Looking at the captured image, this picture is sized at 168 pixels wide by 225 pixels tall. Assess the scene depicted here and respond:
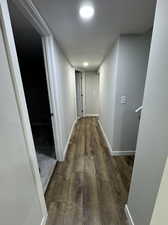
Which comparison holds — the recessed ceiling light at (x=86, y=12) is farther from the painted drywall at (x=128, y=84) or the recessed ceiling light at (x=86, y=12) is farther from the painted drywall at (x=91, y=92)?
the painted drywall at (x=91, y=92)

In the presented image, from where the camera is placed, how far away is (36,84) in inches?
162

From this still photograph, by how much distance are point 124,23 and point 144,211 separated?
211 centimetres

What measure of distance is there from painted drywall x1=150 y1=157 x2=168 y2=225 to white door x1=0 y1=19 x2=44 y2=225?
954 millimetres

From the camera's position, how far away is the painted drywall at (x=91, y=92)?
4.99 meters

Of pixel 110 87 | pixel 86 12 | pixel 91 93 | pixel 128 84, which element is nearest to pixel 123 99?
pixel 128 84

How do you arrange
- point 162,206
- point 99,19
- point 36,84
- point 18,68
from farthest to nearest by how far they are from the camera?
1. point 36,84
2. point 99,19
3. point 18,68
4. point 162,206

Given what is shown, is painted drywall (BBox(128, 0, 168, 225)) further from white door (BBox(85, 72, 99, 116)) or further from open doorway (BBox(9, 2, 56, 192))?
white door (BBox(85, 72, 99, 116))

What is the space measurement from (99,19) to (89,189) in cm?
233

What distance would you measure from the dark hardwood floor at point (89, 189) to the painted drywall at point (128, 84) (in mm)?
447

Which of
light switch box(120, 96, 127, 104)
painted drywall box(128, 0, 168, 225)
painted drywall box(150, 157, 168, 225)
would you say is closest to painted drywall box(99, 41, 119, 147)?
light switch box(120, 96, 127, 104)

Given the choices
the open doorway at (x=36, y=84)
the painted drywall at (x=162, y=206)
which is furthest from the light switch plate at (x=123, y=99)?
the open doorway at (x=36, y=84)

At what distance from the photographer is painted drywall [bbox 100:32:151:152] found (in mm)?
1793

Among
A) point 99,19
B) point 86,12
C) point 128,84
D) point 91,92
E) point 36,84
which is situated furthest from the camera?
point 91,92

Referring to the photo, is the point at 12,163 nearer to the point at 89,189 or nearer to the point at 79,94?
the point at 89,189
